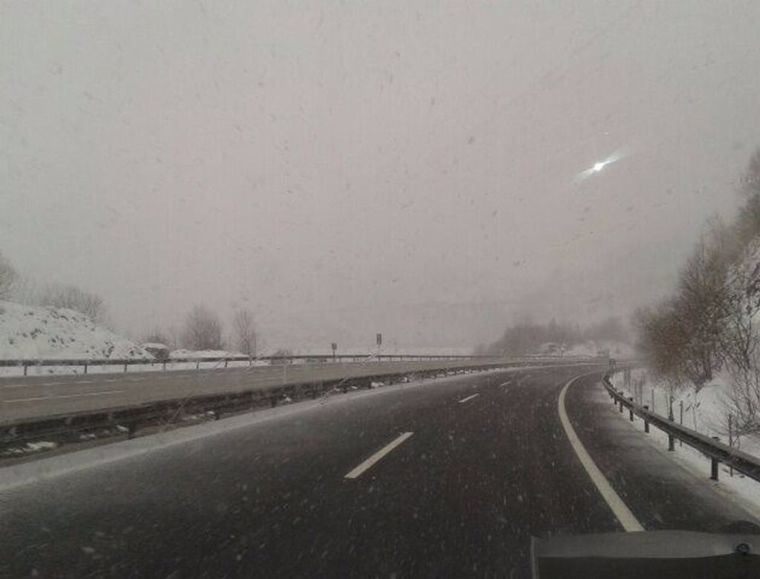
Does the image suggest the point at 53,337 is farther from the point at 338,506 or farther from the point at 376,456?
the point at 338,506

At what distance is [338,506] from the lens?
603 centimetres

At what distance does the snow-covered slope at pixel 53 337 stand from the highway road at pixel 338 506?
25000 millimetres

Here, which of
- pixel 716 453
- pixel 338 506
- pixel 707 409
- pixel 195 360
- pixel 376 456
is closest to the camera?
pixel 338 506

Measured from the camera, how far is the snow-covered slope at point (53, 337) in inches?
1203

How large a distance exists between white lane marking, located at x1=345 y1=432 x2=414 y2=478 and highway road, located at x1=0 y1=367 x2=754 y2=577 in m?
0.03

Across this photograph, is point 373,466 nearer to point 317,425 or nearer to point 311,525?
point 311,525

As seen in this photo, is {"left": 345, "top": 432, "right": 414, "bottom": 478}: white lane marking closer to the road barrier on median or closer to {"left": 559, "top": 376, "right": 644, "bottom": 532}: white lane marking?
{"left": 559, "top": 376, "right": 644, "bottom": 532}: white lane marking

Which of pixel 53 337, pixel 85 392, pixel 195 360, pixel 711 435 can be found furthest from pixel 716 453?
pixel 53 337

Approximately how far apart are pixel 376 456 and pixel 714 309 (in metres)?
17.6

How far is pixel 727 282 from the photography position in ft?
74.3

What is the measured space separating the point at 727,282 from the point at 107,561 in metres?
24.0

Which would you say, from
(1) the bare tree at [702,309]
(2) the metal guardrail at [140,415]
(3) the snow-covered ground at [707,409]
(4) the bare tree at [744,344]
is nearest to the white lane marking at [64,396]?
(2) the metal guardrail at [140,415]

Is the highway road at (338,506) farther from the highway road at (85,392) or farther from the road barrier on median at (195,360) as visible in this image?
the road barrier on median at (195,360)

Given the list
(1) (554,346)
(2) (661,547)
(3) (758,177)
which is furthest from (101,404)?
(1) (554,346)
